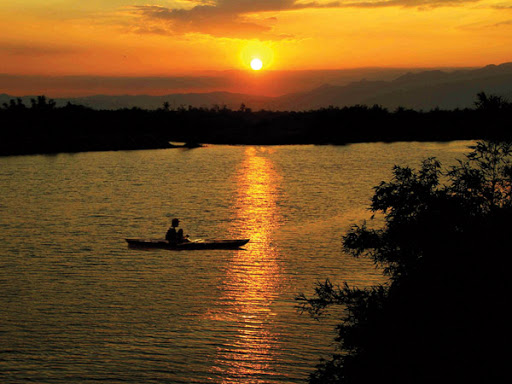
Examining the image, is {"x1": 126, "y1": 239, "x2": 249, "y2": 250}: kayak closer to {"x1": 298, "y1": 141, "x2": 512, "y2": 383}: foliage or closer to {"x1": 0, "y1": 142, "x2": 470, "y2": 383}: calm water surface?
{"x1": 0, "y1": 142, "x2": 470, "y2": 383}: calm water surface

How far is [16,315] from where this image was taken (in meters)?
24.2

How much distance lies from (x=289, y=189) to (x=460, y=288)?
52.6 meters

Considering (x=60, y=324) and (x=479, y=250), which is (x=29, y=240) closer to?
(x=60, y=324)

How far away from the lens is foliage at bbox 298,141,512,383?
12000 millimetres

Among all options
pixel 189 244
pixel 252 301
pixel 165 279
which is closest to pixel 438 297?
pixel 252 301

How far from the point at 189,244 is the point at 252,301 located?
10.0m

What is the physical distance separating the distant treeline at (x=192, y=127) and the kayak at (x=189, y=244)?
81.7 metres

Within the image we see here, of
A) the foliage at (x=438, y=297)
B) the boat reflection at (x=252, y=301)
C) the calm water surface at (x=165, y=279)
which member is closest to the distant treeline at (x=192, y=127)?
the calm water surface at (x=165, y=279)

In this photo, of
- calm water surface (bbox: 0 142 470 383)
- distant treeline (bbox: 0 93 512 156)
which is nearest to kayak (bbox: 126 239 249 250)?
calm water surface (bbox: 0 142 470 383)

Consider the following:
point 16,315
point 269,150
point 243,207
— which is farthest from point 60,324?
point 269,150

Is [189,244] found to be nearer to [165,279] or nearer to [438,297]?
[165,279]

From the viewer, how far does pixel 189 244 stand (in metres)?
35.1

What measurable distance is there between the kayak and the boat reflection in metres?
0.71

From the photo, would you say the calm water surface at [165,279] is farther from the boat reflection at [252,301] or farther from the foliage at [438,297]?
the foliage at [438,297]
